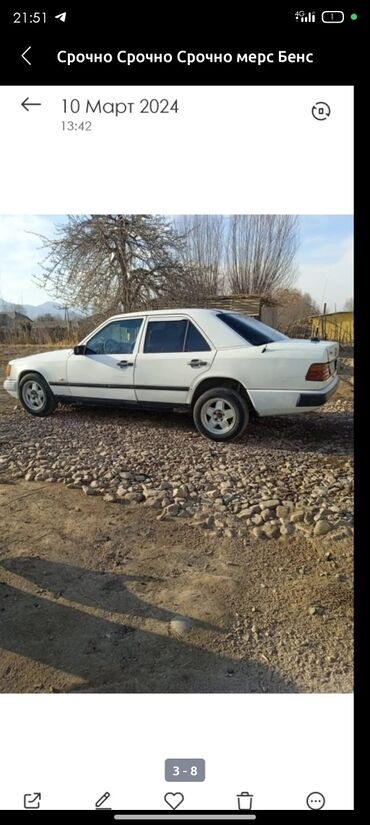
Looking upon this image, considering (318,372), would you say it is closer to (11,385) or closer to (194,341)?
(194,341)

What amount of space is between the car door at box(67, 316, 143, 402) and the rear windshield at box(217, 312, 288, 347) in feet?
3.35

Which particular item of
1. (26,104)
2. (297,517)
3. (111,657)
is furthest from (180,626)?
(26,104)

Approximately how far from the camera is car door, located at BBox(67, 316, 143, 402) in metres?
4.21

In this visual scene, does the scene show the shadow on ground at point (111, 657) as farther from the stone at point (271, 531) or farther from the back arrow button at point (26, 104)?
the back arrow button at point (26, 104)

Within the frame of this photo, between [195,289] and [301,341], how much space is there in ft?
Answer: 5.39

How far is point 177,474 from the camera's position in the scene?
3002 millimetres

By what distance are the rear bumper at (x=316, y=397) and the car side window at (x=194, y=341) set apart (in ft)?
3.46

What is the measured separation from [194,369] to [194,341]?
0.32 metres

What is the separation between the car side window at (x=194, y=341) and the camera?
3.92 metres
